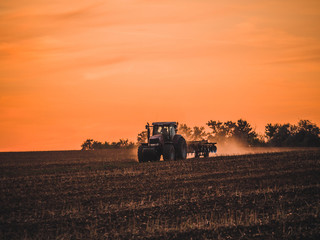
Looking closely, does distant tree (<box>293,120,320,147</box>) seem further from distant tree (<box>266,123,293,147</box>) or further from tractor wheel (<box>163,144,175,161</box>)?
tractor wheel (<box>163,144,175,161</box>)

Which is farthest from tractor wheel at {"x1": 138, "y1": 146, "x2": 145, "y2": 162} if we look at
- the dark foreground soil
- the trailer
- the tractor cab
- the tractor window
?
the dark foreground soil

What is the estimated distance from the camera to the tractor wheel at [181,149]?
108ft

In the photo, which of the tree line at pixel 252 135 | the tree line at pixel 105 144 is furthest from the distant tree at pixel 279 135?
the tree line at pixel 105 144

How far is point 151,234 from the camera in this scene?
1177 centimetres

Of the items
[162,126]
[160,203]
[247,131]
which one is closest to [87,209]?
[160,203]

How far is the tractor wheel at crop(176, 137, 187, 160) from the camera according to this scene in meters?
33.0

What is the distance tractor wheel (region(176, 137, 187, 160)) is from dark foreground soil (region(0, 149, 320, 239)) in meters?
7.70

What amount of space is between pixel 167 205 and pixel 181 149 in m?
17.9

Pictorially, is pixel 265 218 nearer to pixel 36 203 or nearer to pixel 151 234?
pixel 151 234

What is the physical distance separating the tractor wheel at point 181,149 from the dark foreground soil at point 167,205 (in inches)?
303

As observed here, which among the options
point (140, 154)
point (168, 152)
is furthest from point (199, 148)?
point (140, 154)

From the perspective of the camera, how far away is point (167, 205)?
50.3 ft

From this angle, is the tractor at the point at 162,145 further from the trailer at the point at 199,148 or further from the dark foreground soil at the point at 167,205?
the dark foreground soil at the point at 167,205

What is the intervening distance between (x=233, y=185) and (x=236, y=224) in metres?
7.23
